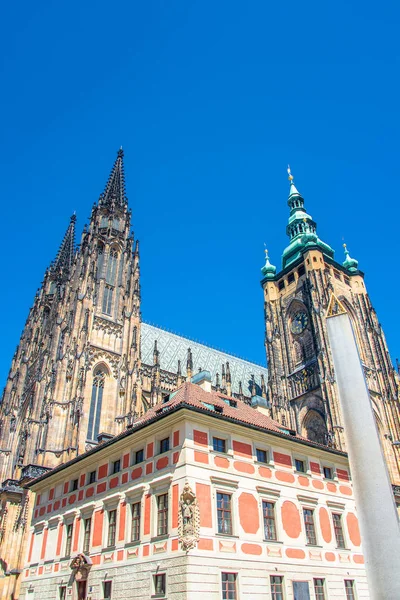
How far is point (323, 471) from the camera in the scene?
2398 centimetres

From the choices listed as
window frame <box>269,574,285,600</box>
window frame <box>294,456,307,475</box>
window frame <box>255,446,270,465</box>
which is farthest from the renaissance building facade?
window frame <box>269,574,285,600</box>

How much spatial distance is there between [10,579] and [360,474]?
29523 millimetres

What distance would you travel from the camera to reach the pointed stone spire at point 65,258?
60081mm

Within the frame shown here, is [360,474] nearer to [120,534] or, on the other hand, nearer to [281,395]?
[120,534]

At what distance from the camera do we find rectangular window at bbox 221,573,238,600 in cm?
1758

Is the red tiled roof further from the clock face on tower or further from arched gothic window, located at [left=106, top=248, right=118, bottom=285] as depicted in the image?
the clock face on tower

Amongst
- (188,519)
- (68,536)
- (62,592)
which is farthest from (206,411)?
(62,592)

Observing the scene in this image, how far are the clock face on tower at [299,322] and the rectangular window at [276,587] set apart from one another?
34.5 meters

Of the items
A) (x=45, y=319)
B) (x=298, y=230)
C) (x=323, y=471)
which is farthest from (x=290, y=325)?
(x=323, y=471)

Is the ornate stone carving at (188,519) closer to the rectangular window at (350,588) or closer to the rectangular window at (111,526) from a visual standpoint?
the rectangular window at (111,526)

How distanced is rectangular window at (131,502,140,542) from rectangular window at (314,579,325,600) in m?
7.66

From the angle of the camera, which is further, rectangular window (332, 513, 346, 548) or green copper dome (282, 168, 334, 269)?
green copper dome (282, 168, 334, 269)

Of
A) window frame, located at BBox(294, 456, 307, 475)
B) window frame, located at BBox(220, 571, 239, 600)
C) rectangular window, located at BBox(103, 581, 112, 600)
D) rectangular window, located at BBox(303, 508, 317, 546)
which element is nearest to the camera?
window frame, located at BBox(220, 571, 239, 600)

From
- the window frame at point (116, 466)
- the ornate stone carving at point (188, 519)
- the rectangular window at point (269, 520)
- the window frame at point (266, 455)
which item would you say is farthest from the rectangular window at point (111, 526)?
the window frame at point (266, 455)
